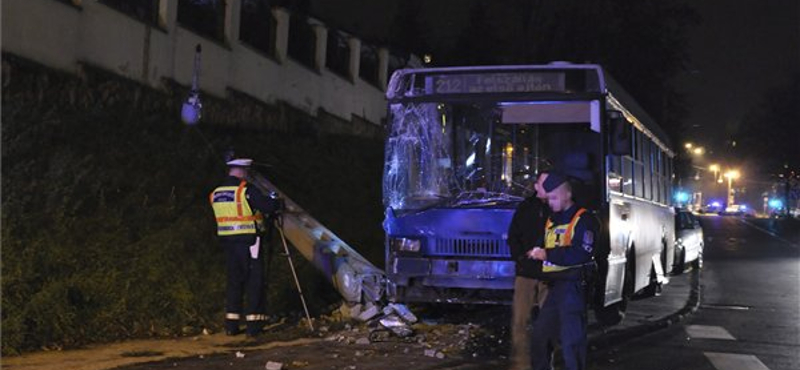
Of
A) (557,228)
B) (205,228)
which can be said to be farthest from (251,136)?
(557,228)

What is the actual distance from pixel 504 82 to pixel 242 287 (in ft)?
12.0

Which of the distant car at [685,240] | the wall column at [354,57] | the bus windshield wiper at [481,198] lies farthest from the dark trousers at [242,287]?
the wall column at [354,57]

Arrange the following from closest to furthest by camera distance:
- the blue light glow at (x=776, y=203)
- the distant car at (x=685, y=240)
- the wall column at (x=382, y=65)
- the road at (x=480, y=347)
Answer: the road at (x=480, y=347) < the distant car at (x=685, y=240) < the wall column at (x=382, y=65) < the blue light glow at (x=776, y=203)

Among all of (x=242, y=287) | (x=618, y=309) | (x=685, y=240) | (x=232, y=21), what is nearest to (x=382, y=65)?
(x=232, y=21)

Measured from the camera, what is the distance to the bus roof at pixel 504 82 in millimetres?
8961

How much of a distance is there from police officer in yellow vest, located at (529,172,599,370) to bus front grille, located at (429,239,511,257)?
2338 mm

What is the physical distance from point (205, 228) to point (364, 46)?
17811 mm

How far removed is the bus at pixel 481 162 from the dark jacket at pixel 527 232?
6.35 ft

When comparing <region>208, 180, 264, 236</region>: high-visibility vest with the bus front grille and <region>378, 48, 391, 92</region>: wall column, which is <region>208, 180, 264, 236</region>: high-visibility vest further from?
<region>378, 48, 391, 92</region>: wall column

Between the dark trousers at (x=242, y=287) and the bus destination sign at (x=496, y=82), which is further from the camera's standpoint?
the bus destination sign at (x=496, y=82)

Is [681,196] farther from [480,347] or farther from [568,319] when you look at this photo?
[568,319]

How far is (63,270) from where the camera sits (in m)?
8.14

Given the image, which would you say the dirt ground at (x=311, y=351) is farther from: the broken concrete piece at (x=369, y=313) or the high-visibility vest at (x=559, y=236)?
the high-visibility vest at (x=559, y=236)

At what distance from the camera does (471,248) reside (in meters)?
8.77
